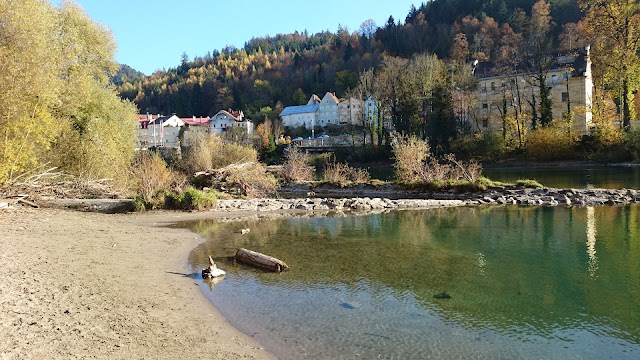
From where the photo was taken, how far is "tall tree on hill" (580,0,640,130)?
128 ft

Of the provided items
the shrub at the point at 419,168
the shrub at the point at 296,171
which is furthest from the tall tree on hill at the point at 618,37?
the shrub at the point at 296,171

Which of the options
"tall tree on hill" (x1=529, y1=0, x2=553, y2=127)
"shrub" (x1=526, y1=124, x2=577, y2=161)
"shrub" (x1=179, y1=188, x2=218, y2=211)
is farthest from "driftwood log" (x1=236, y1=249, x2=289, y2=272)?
"tall tree on hill" (x1=529, y1=0, x2=553, y2=127)

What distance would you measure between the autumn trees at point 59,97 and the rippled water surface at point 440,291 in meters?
7.86

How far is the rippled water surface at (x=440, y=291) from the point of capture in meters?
7.19

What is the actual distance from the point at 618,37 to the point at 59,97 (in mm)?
45088

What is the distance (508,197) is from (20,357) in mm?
24565

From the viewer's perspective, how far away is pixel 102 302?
819cm

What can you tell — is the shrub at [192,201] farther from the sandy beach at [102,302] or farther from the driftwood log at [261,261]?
the driftwood log at [261,261]

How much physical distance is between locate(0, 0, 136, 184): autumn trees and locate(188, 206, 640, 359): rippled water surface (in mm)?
7858

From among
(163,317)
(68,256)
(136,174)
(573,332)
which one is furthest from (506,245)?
(136,174)

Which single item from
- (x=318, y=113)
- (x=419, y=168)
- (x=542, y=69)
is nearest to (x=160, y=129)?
(x=318, y=113)

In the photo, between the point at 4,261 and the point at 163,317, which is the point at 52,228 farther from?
the point at 163,317

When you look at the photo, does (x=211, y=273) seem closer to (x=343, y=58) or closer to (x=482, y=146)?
(x=482, y=146)

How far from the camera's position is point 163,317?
25.8 feet
